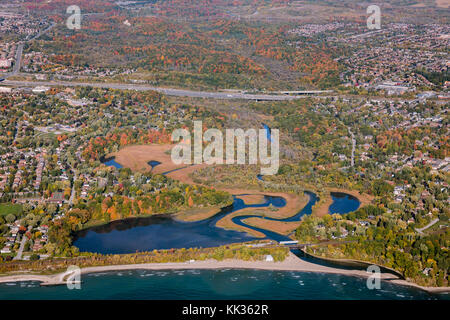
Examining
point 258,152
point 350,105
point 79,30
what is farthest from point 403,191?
point 79,30

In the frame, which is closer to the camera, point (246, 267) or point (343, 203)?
point (246, 267)

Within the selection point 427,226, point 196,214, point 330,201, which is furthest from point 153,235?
point 427,226

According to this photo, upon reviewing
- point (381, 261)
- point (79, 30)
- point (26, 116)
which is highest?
point (79, 30)

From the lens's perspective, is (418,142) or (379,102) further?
(379,102)

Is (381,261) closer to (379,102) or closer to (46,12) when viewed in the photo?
(379,102)

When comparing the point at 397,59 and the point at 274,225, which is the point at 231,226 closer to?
the point at 274,225

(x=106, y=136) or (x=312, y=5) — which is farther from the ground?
(x=312, y=5)
